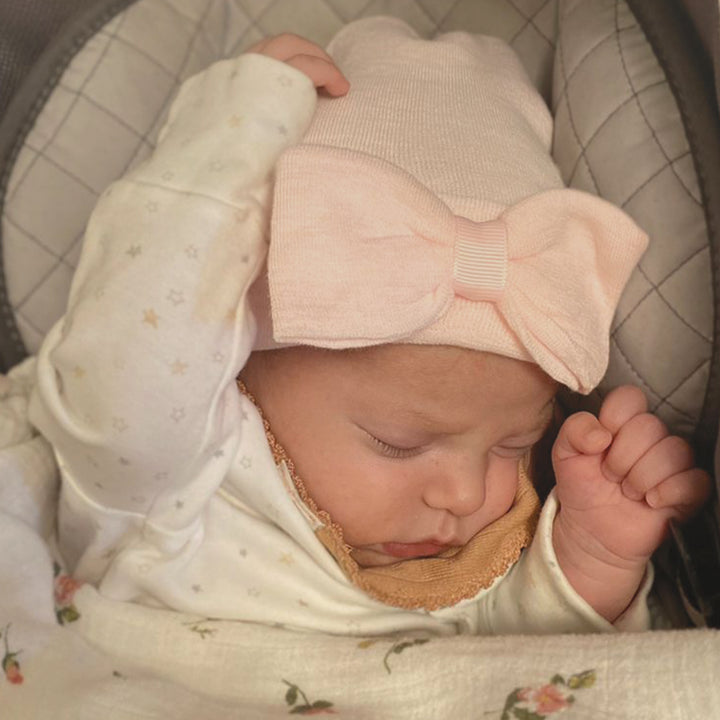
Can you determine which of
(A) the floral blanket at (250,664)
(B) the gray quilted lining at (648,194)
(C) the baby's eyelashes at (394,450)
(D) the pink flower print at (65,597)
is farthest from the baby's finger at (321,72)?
(D) the pink flower print at (65,597)

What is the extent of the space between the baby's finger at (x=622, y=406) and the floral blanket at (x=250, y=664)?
22cm

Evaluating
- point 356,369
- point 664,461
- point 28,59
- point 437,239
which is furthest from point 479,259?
point 28,59

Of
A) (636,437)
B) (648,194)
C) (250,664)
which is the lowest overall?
(250,664)

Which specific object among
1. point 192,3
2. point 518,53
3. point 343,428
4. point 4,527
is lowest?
point 4,527

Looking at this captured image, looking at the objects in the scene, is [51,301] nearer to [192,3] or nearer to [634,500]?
[192,3]

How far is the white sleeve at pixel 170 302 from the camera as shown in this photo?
848mm

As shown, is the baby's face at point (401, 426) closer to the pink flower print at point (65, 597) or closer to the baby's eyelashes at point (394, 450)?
the baby's eyelashes at point (394, 450)

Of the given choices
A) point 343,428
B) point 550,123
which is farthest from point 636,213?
point 343,428

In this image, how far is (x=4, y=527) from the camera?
3.18 ft

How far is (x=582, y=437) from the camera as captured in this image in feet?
3.12

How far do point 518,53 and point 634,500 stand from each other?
0.62m

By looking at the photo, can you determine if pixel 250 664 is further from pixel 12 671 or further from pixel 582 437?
pixel 582 437

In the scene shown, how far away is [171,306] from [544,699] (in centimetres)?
47

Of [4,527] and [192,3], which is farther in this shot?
[192,3]
